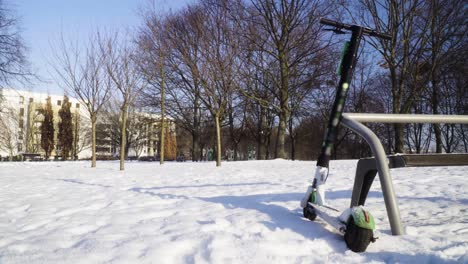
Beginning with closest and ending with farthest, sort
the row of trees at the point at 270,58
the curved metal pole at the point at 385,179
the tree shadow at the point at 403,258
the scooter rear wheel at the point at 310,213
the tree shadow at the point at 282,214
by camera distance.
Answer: the tree shadow at the point at 403,258, the curved metal pole at the point at 385,179, the tree shadow at the point at 282,214, the scooter rear wheel at the point at 310,213, the row of trees at the point at 270,58

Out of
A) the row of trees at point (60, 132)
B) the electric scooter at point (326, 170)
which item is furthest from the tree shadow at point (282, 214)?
the row of trees at point (60, 132)

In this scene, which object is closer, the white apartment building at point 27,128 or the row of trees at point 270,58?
the row of trees at point 270,58

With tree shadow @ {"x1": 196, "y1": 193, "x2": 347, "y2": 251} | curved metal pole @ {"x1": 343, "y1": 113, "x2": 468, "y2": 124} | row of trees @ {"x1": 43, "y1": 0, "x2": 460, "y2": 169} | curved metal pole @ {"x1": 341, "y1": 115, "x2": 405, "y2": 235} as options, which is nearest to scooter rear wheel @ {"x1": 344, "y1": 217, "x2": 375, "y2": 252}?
tree shadow @ {"x1": 196, "y1": 193, "x2": 347, "y2": 251}

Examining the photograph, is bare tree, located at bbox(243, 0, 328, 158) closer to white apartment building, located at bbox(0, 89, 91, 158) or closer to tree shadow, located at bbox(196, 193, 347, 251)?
tree shadow, located at bbox(196, 193, 347, 251)

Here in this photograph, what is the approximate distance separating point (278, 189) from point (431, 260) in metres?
2.84

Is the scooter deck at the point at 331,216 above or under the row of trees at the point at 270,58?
under

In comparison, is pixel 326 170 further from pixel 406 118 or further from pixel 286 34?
pixel 286 34

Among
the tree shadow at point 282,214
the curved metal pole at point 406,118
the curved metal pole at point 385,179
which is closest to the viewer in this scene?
the curved metal pole at point 385,179

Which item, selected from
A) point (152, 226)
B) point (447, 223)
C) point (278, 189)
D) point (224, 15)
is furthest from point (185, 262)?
point (224, 15)

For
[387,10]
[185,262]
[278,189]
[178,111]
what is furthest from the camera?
[178,111]

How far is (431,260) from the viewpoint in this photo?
1742 millimetres

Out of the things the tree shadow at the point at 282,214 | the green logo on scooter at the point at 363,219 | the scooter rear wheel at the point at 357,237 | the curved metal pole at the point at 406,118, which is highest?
the curved metal pole at the point at 406,118

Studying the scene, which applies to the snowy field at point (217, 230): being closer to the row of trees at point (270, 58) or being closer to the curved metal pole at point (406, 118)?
the curved metal pole at point (406, 118)

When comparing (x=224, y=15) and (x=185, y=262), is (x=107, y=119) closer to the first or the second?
(x=224, y=15)
